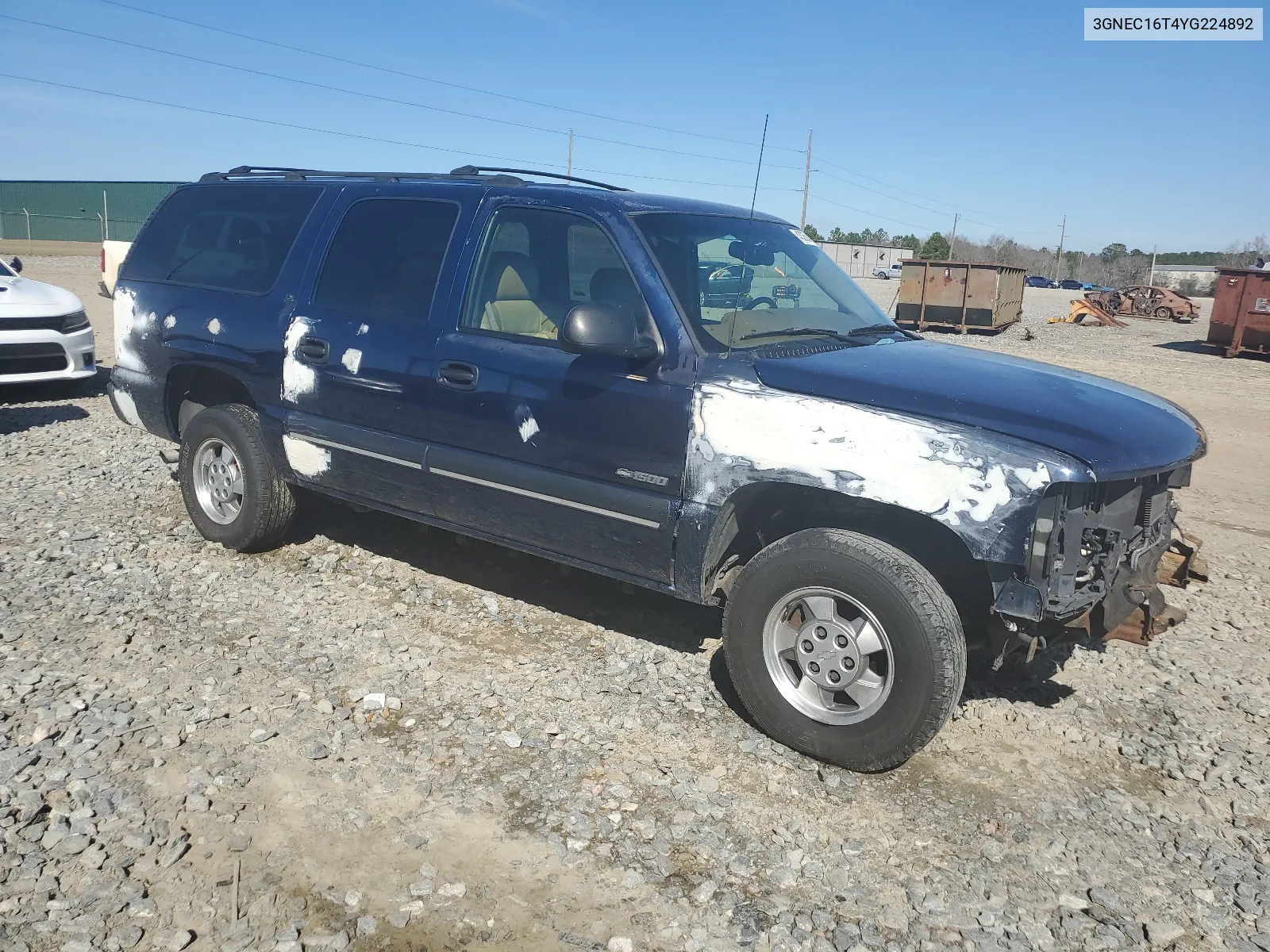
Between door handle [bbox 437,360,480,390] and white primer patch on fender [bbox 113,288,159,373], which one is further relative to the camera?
white primer patch on fender [bbox 113,288,159,373]

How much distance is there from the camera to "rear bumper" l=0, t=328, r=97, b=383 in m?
8.98

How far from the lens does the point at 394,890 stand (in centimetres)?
292

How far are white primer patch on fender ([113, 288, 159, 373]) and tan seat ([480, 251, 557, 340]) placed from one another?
95.2 inches

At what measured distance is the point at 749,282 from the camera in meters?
4.31

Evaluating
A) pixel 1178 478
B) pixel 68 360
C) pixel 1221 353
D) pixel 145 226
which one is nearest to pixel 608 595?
pixel 1178 478

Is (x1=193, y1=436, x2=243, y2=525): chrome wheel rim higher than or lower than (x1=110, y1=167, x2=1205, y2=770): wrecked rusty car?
lower

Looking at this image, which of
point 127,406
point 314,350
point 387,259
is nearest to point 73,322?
point 127,406

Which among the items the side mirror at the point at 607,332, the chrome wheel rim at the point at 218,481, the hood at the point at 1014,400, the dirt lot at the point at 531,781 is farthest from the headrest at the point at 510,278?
the chrome wheel rim at the point at 218,481

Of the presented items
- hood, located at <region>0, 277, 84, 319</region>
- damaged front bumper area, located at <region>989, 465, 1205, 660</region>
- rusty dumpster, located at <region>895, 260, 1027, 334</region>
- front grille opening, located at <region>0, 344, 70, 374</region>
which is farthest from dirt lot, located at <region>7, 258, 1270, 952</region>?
rusty dumpster, located at <region>895, 260, 1027, 334</region>

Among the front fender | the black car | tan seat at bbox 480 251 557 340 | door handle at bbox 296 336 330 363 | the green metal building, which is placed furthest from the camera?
the black car

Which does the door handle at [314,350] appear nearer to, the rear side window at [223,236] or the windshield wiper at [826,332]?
the rear side window at [223,236]

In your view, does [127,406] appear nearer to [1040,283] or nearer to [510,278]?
[510,278]

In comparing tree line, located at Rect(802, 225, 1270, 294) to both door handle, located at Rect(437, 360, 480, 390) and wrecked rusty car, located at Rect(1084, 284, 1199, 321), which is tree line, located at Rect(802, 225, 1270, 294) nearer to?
wrecked rusty car, located at Rect(1084, 284, 1199, 321)

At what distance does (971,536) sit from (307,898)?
2.34 meters
